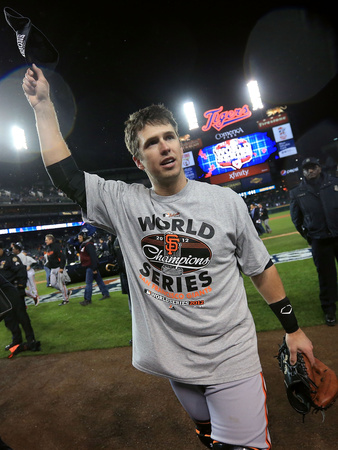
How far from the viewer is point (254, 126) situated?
38406 mm

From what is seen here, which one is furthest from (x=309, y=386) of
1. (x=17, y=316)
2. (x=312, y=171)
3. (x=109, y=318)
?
(x=109, y=318)

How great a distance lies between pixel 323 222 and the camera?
15.2ft

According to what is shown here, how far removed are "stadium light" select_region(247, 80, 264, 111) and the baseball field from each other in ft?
142

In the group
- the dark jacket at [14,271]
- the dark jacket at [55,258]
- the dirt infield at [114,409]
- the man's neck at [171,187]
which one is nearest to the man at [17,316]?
the dark jacket at [14,271]

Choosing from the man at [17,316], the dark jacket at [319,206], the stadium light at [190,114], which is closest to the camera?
the dark jacket at [319,206]

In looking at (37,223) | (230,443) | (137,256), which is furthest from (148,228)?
(37,223)

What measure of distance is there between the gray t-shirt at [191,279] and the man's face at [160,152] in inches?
5.5

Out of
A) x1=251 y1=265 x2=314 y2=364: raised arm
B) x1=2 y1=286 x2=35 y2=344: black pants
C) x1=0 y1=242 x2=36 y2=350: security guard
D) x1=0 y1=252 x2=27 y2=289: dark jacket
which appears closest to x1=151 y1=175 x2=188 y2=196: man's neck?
x1=251 y1=265 x2=314 y2=364: raised arm

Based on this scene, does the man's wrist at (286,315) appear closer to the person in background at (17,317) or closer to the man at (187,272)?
the man at (187,272)

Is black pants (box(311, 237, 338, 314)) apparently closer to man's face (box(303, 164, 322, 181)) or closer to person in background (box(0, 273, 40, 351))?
man's face (box(303, 164, 322, 181))

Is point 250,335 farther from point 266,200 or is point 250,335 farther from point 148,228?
point 266,200

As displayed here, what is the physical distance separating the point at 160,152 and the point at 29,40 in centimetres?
99

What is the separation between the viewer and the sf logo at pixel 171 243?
167cm

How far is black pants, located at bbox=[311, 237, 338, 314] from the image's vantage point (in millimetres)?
4648
